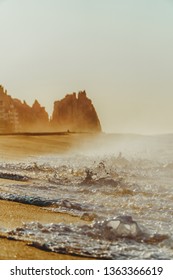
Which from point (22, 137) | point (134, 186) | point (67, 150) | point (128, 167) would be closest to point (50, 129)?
point (67, 150)

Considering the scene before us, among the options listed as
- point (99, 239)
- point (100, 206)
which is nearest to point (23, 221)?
point (99, 239)

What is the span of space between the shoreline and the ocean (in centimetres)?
7

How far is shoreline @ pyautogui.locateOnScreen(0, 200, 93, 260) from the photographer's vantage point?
11.8ft

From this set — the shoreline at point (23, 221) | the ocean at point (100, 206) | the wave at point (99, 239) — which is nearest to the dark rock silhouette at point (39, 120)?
the ocean at point (100, 206)

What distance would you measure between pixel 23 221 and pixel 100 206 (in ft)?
3.31

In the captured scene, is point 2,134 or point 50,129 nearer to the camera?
point 50,129

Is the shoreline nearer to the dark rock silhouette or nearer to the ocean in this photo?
the ocean

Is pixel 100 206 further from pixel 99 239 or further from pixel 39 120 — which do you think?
pixel 39 120

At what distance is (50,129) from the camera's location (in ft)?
45.5

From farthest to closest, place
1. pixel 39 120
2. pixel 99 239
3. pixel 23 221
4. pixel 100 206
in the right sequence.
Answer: pixel 39 120
pixel 100 206
pixel 23 221
pixel 99 239

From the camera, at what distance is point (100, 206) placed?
205 inches
